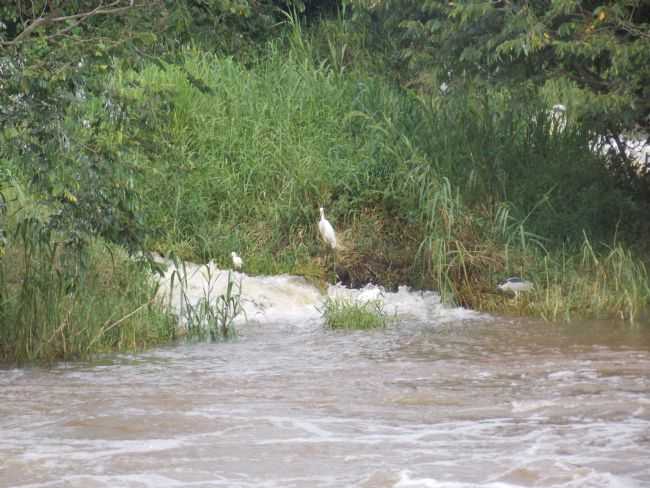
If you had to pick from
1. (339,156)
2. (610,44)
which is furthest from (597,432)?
(339,156)

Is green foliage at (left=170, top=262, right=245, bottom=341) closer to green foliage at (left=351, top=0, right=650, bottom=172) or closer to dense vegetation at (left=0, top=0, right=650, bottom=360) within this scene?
dense vegetation at (left=0, top=0, right=650, bottom=360)

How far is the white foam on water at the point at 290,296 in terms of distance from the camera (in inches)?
452

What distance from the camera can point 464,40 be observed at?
1238 cm

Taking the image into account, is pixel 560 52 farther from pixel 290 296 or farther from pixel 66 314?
pixel 66 314

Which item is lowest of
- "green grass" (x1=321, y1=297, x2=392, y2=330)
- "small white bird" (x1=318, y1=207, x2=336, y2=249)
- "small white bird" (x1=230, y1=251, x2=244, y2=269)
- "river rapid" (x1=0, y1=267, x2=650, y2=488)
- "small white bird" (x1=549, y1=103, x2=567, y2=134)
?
"river rapid" (x1=0, y1=267, x2=650, y2=488)

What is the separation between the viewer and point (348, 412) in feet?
24.7

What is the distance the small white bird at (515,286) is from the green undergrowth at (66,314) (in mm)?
3332

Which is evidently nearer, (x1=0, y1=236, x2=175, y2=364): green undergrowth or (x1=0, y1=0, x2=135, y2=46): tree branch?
(x1=0, y1=0, x2=135, y2=46): tree branch

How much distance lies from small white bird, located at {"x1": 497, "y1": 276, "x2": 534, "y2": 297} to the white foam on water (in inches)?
16.3

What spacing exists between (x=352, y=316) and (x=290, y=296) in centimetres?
145

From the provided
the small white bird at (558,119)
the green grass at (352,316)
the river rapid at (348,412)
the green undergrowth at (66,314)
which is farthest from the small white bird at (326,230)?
the small white bird at (558,119)

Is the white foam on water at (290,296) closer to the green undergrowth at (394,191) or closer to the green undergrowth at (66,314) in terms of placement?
the green undergrowth at (394,191)

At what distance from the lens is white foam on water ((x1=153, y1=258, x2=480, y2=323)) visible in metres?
11.5

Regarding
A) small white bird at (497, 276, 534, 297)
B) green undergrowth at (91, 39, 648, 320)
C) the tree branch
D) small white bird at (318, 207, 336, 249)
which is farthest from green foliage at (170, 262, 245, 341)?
small white bird at (497, 276, 534, 297)
